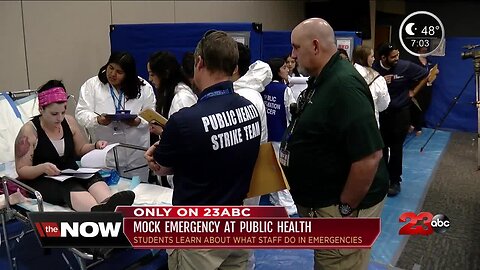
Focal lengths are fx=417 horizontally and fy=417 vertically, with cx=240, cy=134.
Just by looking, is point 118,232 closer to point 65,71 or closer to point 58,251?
point 58,251

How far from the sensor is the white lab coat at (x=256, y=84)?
247 cm

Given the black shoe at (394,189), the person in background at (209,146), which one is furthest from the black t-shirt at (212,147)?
the black shoe at (394,189)

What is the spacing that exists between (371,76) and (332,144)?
1976 millimetres

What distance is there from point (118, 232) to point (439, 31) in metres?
2.21

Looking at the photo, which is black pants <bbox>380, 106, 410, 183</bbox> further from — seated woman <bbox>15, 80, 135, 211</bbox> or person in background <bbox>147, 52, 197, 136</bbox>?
seated woman <bbox>15, 80, 135, 211</bbox>

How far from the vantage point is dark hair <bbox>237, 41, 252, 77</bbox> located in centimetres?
237

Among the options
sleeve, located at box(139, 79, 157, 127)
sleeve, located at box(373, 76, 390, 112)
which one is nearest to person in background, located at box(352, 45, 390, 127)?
sleeve, located at box(373, 76, 390, 112)

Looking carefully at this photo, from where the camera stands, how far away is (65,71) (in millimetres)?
3752

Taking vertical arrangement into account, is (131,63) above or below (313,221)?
above

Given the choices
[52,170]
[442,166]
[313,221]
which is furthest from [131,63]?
[442,166]

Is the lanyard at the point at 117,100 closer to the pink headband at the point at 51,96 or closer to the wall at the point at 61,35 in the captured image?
the pink headband at the point at 51,96

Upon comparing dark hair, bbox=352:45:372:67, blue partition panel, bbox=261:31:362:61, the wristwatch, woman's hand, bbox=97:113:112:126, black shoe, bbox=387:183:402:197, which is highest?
blue partition panel, bbox=261:31:362:61

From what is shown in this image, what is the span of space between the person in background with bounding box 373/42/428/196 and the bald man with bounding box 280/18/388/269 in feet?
5.86

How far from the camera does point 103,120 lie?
271 centimetres
